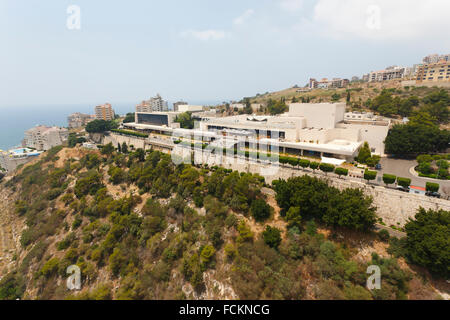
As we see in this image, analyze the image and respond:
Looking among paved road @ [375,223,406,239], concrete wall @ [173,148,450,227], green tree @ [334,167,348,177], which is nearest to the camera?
concrete wall @ [173,148,450,227]

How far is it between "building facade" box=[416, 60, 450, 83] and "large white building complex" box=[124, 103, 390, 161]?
50.8 metres

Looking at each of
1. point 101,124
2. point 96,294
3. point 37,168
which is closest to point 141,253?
point 96,294

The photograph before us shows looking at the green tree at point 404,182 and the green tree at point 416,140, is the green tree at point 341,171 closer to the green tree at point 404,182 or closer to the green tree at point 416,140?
the green tree at point 404,182

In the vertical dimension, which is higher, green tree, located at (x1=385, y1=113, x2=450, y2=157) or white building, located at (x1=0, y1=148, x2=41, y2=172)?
green tree, located at (x1=385, y1=113, x2=450, y2=157)

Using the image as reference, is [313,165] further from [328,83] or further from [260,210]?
[328,83]

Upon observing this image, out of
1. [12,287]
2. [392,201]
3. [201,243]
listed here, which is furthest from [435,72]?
[12,287]

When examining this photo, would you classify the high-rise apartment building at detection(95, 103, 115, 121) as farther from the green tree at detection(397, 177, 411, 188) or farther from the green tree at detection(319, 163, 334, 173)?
the green tree at detection(397, 177, 411, 188)

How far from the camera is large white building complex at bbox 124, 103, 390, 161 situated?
31797 millimetres

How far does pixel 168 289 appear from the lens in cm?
2158

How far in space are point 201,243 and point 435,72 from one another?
305 ft

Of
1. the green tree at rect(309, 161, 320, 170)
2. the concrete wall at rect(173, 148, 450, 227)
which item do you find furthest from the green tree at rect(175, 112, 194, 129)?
the green tree at rect(309, 161, 320, 170)

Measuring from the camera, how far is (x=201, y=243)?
24.0 meters

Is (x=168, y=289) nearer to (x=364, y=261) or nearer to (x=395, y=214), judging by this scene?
(x=364, y=261)

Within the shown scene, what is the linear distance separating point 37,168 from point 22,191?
7.81m
